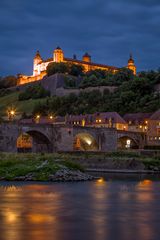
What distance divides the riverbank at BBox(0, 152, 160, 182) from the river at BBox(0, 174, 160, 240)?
2.49 m

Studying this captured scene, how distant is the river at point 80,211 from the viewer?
21.2 metres

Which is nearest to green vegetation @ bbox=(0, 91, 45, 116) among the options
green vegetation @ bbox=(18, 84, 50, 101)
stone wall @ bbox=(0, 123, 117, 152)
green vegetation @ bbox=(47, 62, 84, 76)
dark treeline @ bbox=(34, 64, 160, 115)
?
green vegetation @ bbox=(18, 84, 50, 101)

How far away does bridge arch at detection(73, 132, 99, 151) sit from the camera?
74.5 metres

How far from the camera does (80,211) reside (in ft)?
89.5

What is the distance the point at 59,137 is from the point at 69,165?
2401cm

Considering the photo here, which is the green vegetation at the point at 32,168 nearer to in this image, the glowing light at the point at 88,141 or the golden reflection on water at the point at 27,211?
the golden reflection on water at the point at 27,211

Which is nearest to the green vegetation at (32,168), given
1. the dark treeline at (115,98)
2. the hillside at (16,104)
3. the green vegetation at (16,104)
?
the dark treeline at (115,98)

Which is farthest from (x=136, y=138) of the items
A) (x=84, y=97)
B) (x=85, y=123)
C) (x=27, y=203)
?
(x=27, y=203)

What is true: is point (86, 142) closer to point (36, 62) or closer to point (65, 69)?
point (65, 69)

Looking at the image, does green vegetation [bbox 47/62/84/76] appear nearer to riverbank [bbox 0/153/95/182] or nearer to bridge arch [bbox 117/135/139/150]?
bridge arch [bbox 117/135/139/150]

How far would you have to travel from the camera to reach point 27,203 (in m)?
29.4

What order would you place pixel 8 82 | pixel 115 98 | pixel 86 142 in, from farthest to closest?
pixel 8 82, pixel 115 98, pixel 86 142

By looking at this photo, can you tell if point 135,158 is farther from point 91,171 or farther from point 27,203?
point 27,203

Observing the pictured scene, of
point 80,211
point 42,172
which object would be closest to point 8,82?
point 42,172
